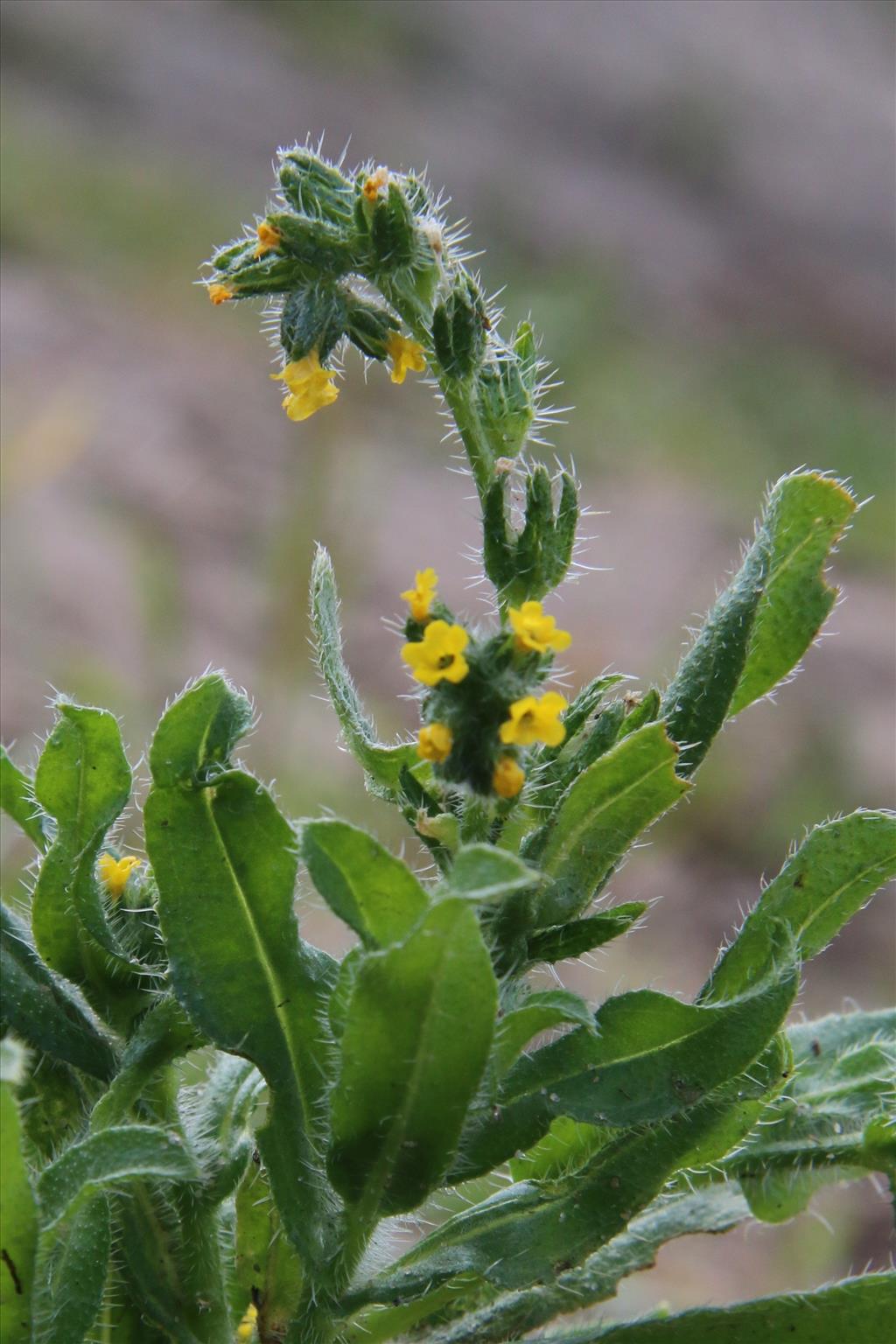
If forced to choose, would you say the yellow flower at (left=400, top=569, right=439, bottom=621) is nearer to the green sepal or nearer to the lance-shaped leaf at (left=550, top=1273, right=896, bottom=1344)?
the green sepal

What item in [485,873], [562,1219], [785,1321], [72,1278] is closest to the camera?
[485,873]

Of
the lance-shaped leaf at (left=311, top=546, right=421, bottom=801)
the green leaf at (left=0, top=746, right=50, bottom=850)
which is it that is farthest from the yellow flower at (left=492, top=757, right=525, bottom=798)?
the green leaf at (left=0, top=746, right=50, bottom=850)

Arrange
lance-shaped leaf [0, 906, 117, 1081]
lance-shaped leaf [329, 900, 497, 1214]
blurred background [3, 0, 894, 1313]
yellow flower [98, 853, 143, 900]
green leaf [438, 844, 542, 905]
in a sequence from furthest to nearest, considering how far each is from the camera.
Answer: blurred background [3, 0, 894, 1313] → yellow flower [98, 853, 143, 900] → lance-shaped leaf [0, 906, 117, 1081] → lance-shaped leaf [329, 900, 497, 1214] → green leaf [438, 844, 542, 905]

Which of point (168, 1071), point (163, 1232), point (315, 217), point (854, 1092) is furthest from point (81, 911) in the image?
point (854, 1092)

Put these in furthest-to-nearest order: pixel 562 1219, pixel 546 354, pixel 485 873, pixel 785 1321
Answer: pixel 546 354
pixel 785 1321
pixel 562 1219
pixel 485 873

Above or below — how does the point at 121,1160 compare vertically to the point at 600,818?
below

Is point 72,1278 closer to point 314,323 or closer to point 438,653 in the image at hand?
point 438,653

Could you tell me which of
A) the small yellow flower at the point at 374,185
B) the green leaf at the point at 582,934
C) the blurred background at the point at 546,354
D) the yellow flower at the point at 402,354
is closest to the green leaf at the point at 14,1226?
the green leaf at the point at 582,934

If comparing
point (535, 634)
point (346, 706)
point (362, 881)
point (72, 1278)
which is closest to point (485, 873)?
point (362, 881)
